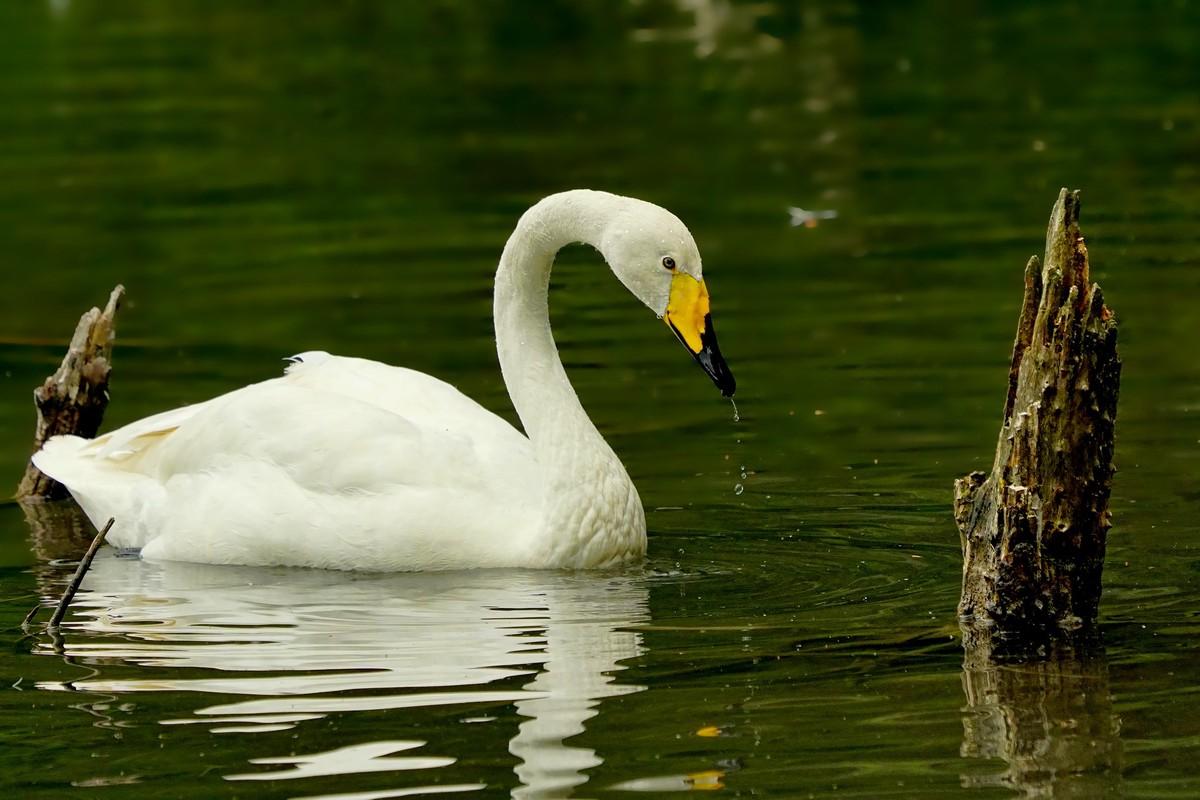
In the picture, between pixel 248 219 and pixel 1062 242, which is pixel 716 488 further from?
pixel 248 219

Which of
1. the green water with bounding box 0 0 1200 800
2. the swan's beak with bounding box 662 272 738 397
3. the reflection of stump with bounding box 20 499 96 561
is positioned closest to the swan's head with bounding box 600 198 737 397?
the swan's beak with bounding box 662 272 738 397

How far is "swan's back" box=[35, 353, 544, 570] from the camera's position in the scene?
9.41 metres

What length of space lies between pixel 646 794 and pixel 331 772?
2.99 ft

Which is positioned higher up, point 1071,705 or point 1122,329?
point 1122,329

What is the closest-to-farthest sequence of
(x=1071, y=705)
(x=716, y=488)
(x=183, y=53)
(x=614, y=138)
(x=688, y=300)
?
1. (x=1071, y=705)
2. (x=688, y=300)
3. (x=716, y=488)
4. (x=614, y=138)
5. (x=183, y=53)

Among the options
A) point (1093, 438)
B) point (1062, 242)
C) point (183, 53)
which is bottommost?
point (1093, 438)

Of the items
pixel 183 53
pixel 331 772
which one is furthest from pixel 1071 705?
pixel 183 53

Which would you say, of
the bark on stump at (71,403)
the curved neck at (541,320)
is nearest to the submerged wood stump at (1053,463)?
the curved neck at (541,320)

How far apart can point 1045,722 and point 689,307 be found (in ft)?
9.13

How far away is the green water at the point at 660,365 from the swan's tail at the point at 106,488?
12.4 inches

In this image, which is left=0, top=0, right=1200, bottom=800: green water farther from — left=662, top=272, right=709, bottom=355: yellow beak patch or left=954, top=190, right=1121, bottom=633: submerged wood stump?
left=662, top=272, right=709, bottom=355: yellow beak patch

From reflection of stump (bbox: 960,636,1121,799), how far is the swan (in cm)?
190

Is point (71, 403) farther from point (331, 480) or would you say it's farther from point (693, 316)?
point (693, 316)

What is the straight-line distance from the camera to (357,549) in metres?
9.48
